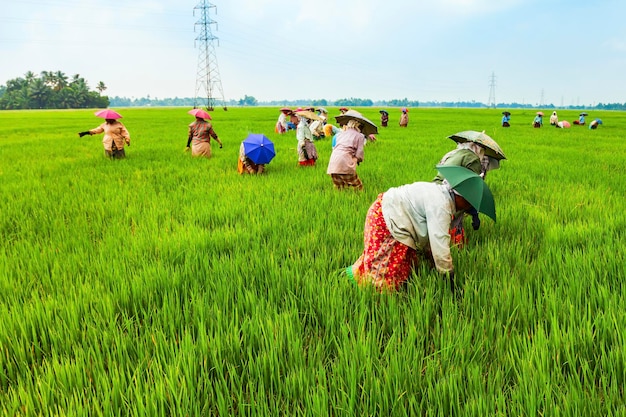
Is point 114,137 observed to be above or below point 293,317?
above

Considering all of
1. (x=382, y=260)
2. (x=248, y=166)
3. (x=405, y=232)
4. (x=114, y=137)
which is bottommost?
(x=382, y=260)

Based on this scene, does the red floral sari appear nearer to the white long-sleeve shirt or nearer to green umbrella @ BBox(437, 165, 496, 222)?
the white long-sleeve shirt

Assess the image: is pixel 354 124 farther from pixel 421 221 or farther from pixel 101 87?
pixel 101 87

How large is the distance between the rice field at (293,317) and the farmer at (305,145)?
3.08 metres

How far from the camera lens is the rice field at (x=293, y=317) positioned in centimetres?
123

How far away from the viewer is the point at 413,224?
1.97 m

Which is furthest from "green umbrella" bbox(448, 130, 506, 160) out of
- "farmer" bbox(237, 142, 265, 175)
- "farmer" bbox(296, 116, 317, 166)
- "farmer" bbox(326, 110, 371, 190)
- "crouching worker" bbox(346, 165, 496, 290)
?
"farmer" bbox(296, 116, 317, 166)

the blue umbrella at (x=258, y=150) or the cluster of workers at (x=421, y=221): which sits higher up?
the blue umbrella at (x=258, y=150)

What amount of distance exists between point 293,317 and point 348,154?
3147mm

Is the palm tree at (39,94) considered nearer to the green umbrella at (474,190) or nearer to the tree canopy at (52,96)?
the tree canopy at (52,96)

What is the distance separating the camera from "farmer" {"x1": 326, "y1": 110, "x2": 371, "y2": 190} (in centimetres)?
456

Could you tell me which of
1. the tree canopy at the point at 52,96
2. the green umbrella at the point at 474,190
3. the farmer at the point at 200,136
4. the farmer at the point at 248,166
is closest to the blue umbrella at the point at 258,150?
the farmer at the point at 248,166

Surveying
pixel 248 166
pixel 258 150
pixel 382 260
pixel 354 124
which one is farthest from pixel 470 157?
pixel 248 166

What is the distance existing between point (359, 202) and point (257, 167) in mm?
2515
